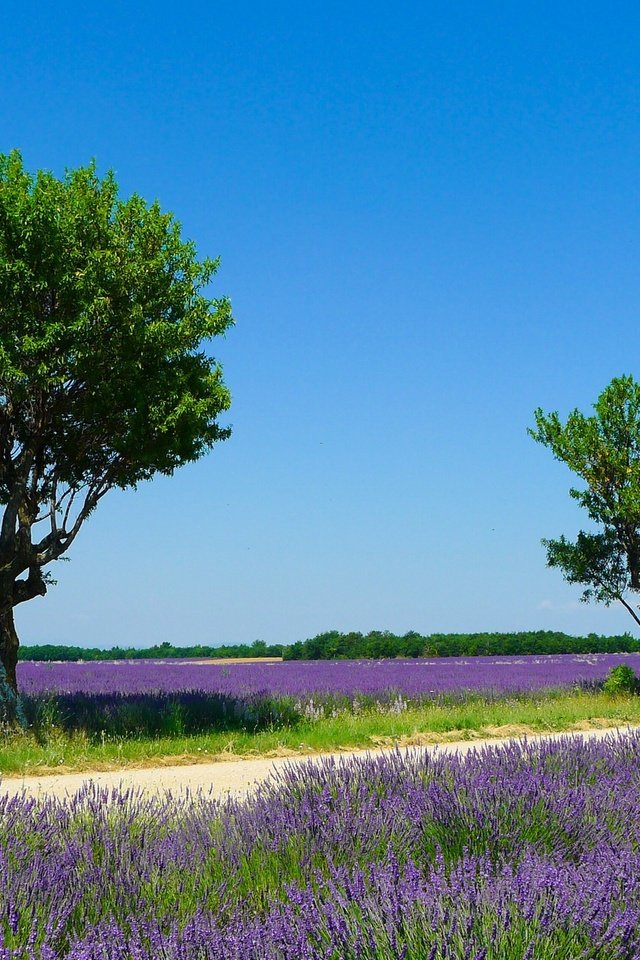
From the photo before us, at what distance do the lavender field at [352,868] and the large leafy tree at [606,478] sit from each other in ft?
57.3

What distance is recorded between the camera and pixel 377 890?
3289mm

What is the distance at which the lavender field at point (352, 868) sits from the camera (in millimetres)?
2900

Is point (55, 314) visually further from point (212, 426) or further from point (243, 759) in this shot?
point (243, 759)

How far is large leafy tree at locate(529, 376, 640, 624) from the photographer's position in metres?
22.7

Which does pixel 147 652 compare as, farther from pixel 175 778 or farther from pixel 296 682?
pixel 175 778

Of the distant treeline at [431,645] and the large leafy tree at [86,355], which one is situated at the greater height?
the large leafy tree at [86,355]

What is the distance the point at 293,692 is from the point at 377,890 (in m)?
16.6

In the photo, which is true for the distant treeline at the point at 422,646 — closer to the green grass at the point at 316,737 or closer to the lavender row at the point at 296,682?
the lavender row at the point at 296,682

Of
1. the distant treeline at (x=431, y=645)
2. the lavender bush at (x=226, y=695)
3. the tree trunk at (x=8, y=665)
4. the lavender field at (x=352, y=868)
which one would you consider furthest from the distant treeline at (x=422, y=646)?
the lavender field at (x=352, y=868)

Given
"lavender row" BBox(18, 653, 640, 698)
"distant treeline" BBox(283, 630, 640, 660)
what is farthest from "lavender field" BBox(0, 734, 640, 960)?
"distant treeline" BBox(283, 630, 640, 660)

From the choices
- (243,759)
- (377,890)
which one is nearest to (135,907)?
(377,890)

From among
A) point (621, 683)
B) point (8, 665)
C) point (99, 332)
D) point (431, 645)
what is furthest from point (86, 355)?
point (431, 645)

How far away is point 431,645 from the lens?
53.2m

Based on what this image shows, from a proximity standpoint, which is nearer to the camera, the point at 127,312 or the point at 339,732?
the point at 127,312
